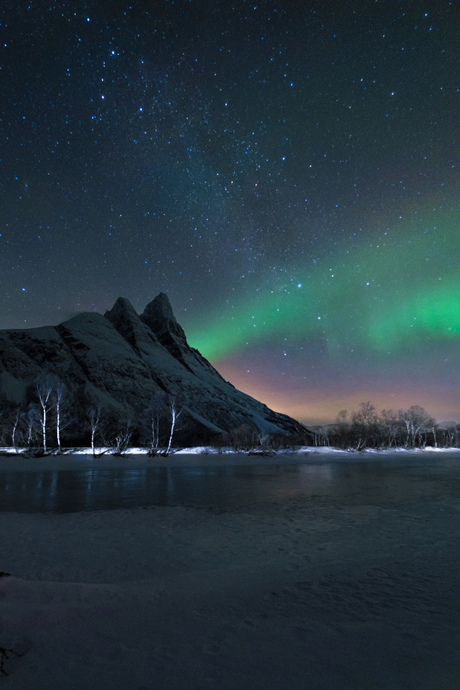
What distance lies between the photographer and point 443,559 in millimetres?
8070

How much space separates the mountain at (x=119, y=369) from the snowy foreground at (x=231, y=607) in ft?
331

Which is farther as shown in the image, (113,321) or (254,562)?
(113,321)

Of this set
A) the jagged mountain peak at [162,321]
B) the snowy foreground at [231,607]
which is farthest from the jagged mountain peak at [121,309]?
the snowy foreground at [231,607]

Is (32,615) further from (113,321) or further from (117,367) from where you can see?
(113,321)

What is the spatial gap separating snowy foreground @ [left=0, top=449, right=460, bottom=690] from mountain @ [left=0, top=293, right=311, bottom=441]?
101m

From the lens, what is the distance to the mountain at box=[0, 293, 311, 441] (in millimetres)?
111125

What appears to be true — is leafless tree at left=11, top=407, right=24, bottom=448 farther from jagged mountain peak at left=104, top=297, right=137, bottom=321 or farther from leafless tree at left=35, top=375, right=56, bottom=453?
jagged mountain peak at left=104, top=297, right=137, bottom=321

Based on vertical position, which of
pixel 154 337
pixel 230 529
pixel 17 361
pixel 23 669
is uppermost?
pixel 154 337

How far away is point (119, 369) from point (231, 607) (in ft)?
423

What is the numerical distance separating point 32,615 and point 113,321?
578 feet

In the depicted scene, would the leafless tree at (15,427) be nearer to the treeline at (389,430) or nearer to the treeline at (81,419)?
the treeline at (81,419)

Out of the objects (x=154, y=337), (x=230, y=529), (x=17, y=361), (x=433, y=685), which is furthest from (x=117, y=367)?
(x=433, y=685)

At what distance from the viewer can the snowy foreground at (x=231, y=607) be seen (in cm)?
379

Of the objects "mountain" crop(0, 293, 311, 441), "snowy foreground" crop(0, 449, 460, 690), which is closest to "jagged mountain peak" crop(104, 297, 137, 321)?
"mountain" crop(0, 293, 311, 441)
